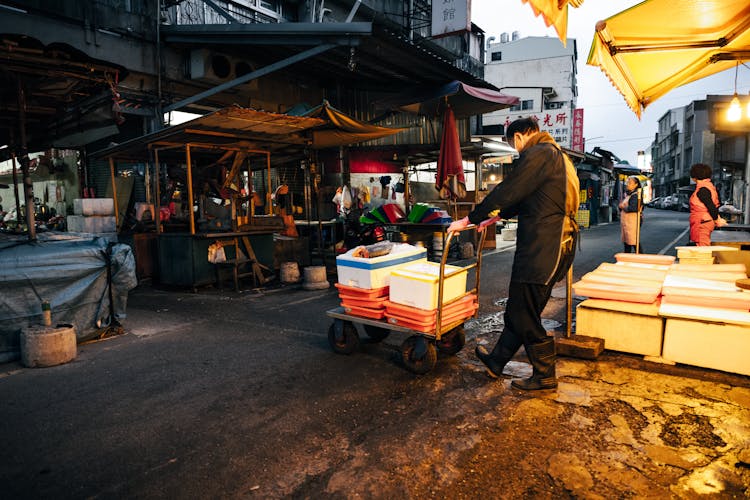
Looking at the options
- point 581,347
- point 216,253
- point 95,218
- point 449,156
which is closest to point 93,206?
point 95,218

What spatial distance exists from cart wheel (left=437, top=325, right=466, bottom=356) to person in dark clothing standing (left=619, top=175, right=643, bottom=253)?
5892mm

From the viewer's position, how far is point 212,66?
11.8 metres

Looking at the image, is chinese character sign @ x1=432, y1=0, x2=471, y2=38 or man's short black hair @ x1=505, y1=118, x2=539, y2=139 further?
chinese character sign @ x1=432, y1=0, x2=471, y2=38

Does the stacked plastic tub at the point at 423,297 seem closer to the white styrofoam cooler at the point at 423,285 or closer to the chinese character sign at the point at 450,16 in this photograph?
the white styrofoam cooler at the point at 423,285

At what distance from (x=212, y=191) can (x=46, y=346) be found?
6.01 meters

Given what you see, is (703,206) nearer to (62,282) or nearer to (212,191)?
(212,191)

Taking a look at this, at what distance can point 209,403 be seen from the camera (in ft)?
13.0

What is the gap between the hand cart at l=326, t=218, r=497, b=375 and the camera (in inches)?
167

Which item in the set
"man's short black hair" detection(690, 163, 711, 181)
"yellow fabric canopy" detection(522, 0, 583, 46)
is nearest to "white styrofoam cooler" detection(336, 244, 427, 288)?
"yellow fabric canopy" detection(522, 0, 583, 46)

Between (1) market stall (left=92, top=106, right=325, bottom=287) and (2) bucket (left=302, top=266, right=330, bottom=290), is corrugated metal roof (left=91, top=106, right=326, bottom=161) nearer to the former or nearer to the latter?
(1) market stall (left=92, top=106, right=325, bottom=287)

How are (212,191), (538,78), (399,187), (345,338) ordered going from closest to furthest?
(345,338), (212,191), (399,187), (538,78)

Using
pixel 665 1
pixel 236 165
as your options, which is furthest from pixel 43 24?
pixel 665 1

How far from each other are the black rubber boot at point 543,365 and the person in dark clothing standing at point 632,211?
6122mm

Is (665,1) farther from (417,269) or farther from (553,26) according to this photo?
(417,269)
